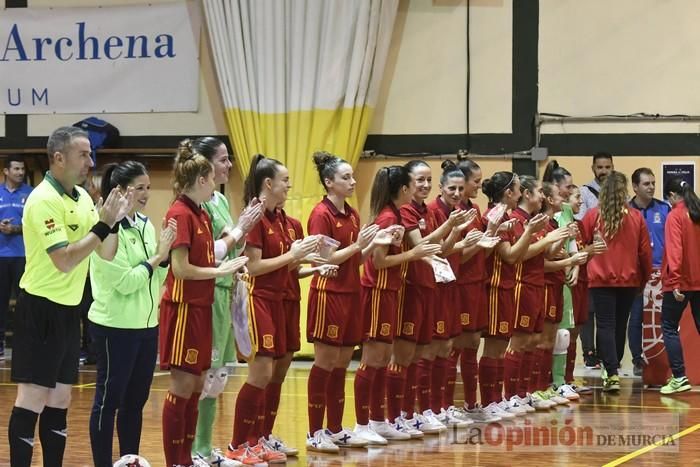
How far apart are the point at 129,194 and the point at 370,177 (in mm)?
6810

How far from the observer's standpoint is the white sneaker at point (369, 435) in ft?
22.4

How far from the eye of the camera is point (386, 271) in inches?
270

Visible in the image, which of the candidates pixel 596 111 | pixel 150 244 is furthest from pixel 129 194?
pixel 596 111

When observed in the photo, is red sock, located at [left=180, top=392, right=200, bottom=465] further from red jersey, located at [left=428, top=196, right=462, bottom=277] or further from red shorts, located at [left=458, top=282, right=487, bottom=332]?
red shorts, located at [left=458, top=282, right=487, bottom=332]

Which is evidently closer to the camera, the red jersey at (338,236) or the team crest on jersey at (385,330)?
the red jersey at (338,236)

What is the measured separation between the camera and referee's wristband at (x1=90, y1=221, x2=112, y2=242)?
15.4 ft

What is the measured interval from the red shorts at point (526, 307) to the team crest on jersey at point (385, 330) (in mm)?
1658

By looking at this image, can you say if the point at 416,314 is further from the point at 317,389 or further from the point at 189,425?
the point at 189,425

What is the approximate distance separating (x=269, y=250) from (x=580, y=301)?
4049mm

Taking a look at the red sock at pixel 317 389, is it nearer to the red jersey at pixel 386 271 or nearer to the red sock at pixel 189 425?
the red jersey at pixel 386 271

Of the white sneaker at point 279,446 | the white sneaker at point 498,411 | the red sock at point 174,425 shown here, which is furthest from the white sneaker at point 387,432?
the red sock at point 174,425

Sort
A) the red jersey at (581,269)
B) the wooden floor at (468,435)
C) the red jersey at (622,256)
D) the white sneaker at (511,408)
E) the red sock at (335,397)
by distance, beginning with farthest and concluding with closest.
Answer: the red jersey at (622,256)
the red jersey at (581,269)
the white sneaker at (511,408)
the red sock at (335,397)
the wooden floor at (468,435)

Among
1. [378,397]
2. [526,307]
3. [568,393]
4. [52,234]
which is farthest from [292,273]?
[568,393]

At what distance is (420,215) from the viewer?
7246 mm
